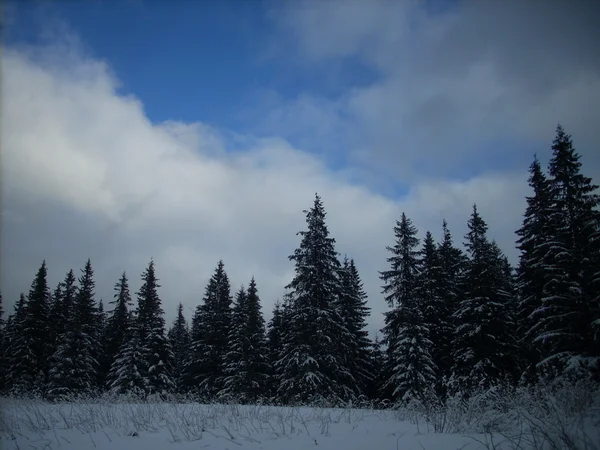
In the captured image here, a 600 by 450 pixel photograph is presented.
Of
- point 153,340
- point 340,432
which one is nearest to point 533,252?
point 340,432

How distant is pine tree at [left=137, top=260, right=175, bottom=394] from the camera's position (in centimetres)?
3150

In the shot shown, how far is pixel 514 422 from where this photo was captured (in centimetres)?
591

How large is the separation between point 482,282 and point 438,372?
27.7ft

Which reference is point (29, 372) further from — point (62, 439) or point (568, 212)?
point (568, 212)

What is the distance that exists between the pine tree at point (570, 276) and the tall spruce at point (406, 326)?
7.12 meters

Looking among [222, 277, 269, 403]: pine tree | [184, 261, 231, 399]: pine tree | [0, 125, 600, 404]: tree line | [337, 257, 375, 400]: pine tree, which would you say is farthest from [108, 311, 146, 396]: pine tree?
[337, 257, 375, 400]: pine tree

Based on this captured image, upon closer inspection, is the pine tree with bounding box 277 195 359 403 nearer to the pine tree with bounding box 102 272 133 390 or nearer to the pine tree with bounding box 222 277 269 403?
the pine tree with bounding box 222 277 269 403

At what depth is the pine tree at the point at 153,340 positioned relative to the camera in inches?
1240

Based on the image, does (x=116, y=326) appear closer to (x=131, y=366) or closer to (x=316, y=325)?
(x=131, y=366)

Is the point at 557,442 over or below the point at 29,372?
over

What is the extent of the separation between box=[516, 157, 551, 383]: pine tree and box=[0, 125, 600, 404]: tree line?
0.35 feet

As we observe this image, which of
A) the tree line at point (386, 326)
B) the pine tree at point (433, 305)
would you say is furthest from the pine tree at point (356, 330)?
the pine tree at point (433, 305)

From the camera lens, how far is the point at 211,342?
3347 centimetres

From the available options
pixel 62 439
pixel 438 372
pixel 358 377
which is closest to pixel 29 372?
pixel 358 377
